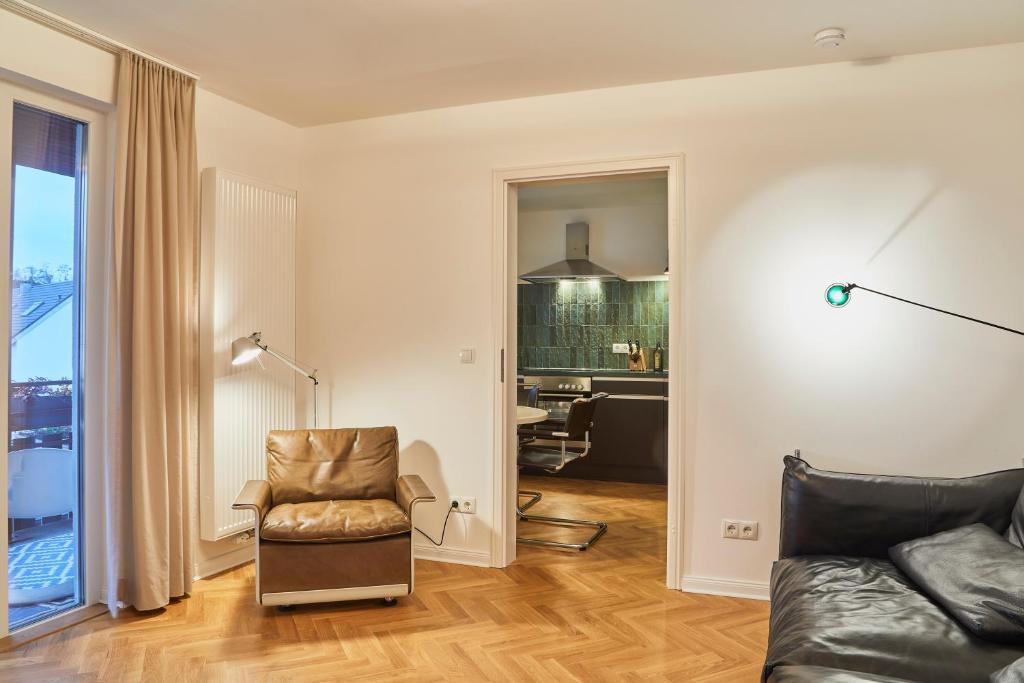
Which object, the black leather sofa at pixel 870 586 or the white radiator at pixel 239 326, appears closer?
the black leather sofa at pixel 870 586

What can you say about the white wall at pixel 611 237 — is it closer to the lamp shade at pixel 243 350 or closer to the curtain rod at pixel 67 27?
the lamp shade at pixel 243 350

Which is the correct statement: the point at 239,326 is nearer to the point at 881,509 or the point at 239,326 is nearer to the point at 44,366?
the point at 44,366

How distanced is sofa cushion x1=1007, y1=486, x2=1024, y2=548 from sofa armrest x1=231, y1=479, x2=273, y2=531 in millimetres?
3019

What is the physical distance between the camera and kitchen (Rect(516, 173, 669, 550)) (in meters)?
6.27

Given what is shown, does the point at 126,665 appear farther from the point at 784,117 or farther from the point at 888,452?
the point at 784,117

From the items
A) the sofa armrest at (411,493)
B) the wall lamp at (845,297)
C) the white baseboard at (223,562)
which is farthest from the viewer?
the white baseboard at (223,562)

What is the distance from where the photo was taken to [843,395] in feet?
11.4

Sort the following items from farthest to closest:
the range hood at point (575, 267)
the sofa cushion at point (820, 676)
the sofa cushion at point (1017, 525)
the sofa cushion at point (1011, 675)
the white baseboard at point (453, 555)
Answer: the range hood at point (575, 267)
the white baseboard at point (453, 555)
the sofa cushion at point (1017, 525)
the sofa cushion at point (820, 676)
the sofa cushion at point (1011, 675)

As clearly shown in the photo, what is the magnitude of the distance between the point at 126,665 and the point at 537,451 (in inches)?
111

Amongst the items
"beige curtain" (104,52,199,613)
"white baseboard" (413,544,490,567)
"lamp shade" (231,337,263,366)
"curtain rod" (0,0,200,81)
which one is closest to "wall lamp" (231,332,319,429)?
"lamp shade" (231,337,263,366)

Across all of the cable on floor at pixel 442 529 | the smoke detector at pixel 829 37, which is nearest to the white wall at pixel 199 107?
the cable on floor at pixel 442 529

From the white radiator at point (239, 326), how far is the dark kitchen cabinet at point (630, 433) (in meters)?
2.94

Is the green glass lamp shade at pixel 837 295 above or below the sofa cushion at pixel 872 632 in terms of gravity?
above

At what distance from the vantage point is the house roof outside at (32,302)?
3100 millimetres
